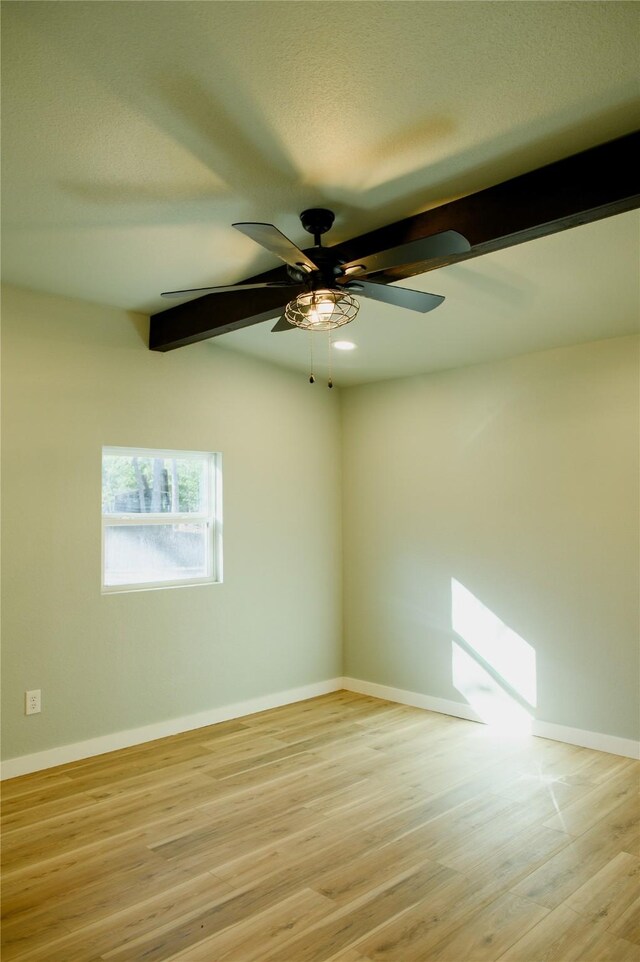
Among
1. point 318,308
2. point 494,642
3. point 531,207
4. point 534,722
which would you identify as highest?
point 531,207

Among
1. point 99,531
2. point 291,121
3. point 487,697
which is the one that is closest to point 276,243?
point 291,121

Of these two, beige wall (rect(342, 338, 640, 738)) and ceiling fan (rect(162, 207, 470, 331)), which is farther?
beige wall (rect(342, 338, 640, 738))

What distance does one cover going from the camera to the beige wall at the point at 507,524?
156 inches

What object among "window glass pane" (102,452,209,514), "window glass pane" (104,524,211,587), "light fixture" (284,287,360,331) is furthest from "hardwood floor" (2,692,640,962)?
"light fixture" (284,287,360,331)

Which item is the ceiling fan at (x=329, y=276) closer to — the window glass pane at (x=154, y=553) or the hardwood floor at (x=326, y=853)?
the window glass pane at (x=154, y=553)

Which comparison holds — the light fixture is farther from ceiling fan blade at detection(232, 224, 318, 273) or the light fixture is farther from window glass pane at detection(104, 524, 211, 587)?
window glass pane at detection(104, 524, 211, 587)

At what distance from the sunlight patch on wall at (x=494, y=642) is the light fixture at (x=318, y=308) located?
247cm

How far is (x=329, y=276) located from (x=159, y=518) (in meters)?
2.28

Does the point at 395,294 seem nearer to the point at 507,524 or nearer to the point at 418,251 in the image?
the point at 418,251

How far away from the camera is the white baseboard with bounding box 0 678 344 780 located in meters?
3.64

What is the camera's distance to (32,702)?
3.65 m

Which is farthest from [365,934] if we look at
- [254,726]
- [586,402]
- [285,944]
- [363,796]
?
[586,402]

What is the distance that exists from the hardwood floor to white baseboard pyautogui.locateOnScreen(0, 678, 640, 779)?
78 millimetres

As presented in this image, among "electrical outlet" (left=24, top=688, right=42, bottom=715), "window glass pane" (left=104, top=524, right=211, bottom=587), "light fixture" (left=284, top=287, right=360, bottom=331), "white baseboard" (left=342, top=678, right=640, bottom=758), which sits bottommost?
"white baseboard" (left=342, top=678, right=640, bottom=758)
